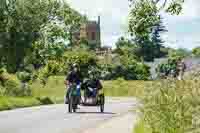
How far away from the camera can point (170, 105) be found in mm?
14852

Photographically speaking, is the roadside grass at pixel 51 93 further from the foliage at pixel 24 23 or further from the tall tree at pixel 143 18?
the tall tree at pixel 143 18

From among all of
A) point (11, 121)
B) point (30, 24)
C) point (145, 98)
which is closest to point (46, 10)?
point (30, 24)

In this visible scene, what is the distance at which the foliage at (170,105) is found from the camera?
13.6 metres

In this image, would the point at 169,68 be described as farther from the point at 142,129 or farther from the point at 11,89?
the point at 11,89

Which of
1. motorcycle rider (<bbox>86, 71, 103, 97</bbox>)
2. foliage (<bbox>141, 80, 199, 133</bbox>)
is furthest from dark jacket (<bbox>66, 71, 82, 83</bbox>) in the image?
foliage (<bbox>141, 80, 199, 133</bbox>)

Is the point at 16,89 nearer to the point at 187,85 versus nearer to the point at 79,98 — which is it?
the point at 79,98

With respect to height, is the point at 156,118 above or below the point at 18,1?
below

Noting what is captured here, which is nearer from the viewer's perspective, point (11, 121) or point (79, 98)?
point (11, 121)

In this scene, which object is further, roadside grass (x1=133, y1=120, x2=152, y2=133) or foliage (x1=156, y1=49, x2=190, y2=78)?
foliage (x1=156, y1=49, x2=190, y2=78)

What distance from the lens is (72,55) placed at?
72438 millimetres

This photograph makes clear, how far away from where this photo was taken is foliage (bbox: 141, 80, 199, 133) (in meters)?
13.6

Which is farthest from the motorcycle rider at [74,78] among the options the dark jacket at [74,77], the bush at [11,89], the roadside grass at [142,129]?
the bush at [11,89]

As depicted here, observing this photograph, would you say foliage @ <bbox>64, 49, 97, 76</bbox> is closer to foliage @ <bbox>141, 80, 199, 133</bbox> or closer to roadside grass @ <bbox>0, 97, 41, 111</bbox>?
roadside grass @ <bbox>0, 97, 41, 111</bbox>

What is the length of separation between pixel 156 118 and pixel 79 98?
44.9 ft
